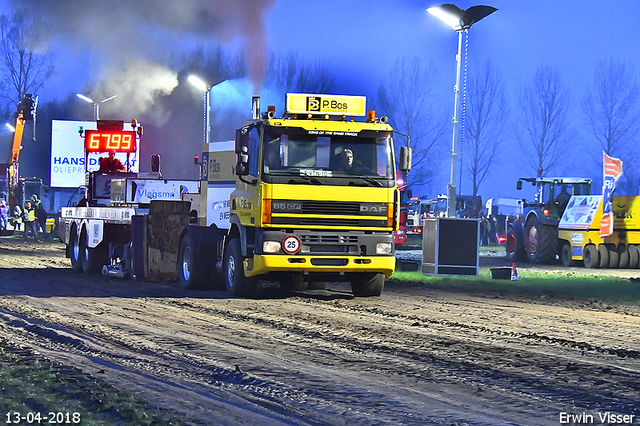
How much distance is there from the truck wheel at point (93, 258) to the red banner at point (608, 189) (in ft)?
45.0

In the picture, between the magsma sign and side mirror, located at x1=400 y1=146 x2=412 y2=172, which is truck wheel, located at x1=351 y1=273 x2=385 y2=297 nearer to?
side mirror, located at x1=400 y1=146 x2=412 y2=172

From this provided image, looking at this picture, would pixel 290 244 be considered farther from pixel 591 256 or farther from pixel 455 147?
pixel 591 256

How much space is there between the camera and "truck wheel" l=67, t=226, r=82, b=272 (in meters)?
22.1

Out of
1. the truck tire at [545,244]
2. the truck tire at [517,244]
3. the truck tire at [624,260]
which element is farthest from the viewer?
the truck tire at [517,244]

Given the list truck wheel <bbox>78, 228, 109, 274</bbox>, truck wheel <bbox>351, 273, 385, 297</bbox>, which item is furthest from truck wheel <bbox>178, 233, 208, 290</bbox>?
truck wheel <bbox>78, 228, 109, 274</bbox>

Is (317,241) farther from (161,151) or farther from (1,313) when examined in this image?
(161,151)

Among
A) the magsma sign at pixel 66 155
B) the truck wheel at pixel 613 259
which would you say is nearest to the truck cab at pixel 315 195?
the truck wheel at pixel 613 259

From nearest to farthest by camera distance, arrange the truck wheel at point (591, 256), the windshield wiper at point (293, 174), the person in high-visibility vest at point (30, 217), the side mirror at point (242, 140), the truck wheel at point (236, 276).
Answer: the windshield wiper at point (293, 174) < the side mirror at point (242, 140) < the truck wheel at point (236, 276) < the truck wheel at point (591, 256) < the person in high-visibility vest at point (30, 217)

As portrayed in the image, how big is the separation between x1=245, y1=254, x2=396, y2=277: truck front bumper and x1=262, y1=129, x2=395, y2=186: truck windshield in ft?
4.11

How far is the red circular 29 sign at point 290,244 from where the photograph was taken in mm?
14234

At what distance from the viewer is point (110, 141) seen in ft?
89.9

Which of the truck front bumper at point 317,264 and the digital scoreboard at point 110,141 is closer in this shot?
the truck front bumper at point 317,264

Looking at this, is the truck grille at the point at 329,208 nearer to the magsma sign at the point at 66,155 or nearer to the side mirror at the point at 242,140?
the side mirror at the point at 242,140

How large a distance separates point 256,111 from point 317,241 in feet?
9.91
